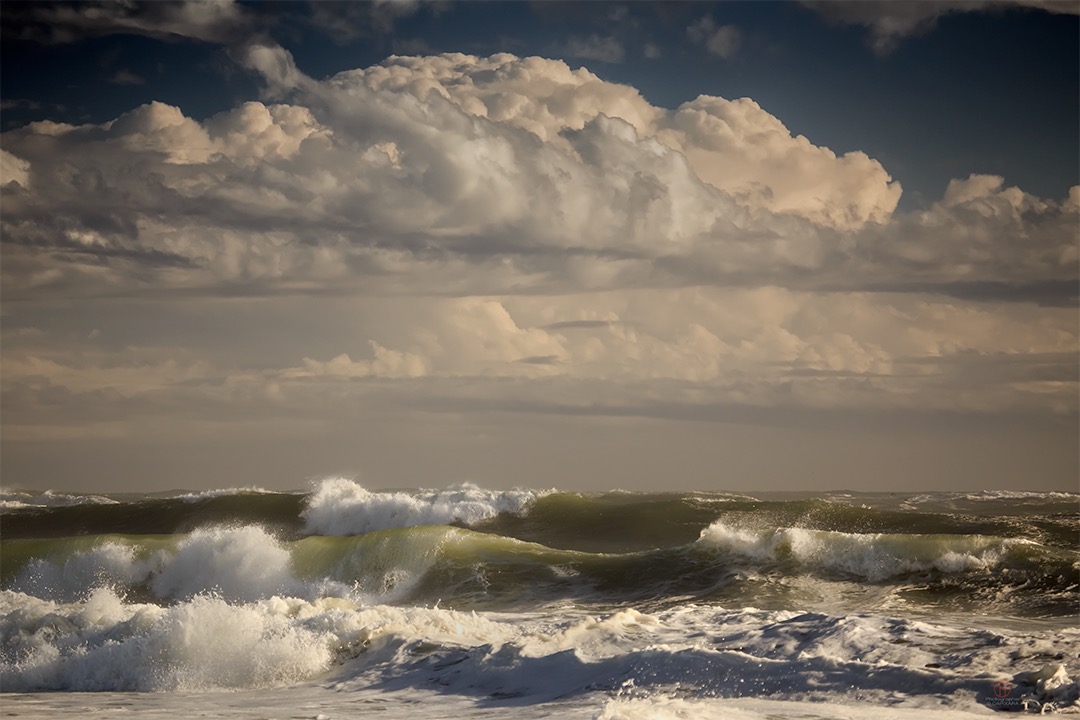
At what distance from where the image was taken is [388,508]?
1458 inches

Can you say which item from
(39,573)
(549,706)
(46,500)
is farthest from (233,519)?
(549,706)

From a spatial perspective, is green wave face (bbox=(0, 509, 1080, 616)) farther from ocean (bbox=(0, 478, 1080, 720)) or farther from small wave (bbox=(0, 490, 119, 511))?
small wave (bbox=(0, 490, 119, 511))

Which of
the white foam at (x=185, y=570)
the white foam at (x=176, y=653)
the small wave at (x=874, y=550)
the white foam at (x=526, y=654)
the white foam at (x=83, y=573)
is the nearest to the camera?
the white foam at (x=526, y=654)

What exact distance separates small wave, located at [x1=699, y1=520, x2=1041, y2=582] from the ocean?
5cm

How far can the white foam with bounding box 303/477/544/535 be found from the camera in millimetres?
36772

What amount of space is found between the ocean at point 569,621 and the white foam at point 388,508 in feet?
11.4

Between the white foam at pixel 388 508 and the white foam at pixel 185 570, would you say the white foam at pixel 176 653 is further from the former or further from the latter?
the white foam at pixel 388 508

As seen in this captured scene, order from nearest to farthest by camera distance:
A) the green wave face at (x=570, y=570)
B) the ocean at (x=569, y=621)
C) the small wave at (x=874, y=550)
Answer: the ocean at (x=569, y=621) → the green wave face at (x=570, y=570) → the small wave at (x=874, y=550)

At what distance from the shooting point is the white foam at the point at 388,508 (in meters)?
36.8

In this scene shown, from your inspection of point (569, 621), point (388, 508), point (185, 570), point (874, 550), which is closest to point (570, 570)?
point (569, 621)

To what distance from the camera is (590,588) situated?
69.7ft
